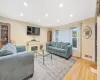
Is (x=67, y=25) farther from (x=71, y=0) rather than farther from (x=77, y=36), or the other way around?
(x=71, y=0)

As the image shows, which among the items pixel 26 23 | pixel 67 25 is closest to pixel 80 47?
pixel 67 25

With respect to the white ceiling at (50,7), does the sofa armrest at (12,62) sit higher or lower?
lower

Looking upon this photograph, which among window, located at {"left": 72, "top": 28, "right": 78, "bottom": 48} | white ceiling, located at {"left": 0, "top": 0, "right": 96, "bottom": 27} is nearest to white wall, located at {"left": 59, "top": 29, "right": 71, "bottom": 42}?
window, located at {"left": 72, "top": 28, "right": 78, "bottom": 48}

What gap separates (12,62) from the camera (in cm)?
152

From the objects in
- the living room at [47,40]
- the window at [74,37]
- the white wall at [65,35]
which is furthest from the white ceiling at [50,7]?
the white wall at [65,35]

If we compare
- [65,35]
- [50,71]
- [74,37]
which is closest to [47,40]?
[65,35]

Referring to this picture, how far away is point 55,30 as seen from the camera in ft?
20.2

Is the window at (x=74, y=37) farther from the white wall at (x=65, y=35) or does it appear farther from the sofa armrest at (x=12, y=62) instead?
the sofa armrest at (x=12, y=62)

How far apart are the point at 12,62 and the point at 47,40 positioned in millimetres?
5220

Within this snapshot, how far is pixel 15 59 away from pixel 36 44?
400 centimetres

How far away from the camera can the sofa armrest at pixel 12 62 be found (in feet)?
4.56

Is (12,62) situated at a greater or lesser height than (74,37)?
lesser

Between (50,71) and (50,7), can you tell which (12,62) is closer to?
(50,71)

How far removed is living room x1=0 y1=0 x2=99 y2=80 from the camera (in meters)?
1.80
